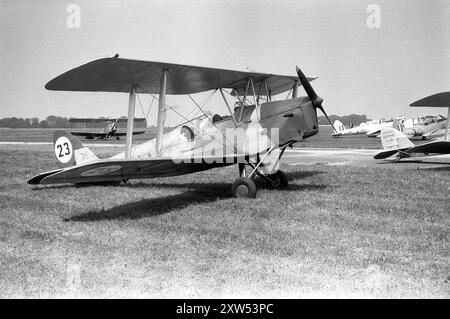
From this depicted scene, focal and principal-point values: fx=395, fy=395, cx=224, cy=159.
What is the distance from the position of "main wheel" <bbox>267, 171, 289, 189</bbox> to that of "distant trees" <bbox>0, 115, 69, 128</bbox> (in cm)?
10644

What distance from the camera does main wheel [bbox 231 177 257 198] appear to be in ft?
24.0

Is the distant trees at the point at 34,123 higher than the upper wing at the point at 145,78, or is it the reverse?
the distant trees at the point at 34,123

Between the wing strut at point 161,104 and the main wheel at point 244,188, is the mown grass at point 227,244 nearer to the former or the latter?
the main wheel at point 244,188

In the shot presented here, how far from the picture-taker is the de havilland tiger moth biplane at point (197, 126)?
611 centimetres

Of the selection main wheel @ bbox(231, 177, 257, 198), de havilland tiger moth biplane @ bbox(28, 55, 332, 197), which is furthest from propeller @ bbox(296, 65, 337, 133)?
main wheel @ bbox(231, 177, 257, 198)

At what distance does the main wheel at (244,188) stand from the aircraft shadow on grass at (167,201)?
31 cm

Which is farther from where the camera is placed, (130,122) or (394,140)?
(394,140)

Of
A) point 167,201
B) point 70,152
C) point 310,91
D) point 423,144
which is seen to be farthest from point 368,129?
point 167,201

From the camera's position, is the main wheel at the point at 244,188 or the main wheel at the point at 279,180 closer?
the main wheel at the point at 244,188

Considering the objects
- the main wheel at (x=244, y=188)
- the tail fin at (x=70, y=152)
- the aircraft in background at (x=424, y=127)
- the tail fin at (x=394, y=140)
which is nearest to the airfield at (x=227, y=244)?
the main wheel at (x=244, y=188)

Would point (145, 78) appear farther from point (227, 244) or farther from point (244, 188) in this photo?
point (227, 244)

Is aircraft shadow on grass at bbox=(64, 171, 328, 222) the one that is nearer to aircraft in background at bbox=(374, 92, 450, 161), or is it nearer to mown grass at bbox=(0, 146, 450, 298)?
mown grass at bbox=(0, 146, 450, 298)

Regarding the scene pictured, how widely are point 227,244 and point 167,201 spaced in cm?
310

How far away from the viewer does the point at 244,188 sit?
290 inches
